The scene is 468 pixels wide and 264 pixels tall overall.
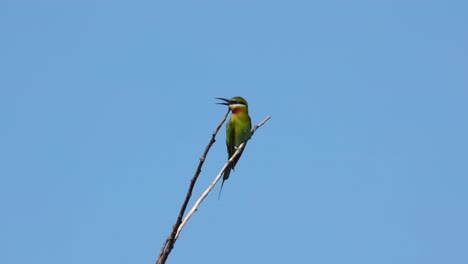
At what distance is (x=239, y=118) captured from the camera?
19.4 feet

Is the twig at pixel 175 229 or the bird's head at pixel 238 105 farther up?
the bird's head at pixel 238 105

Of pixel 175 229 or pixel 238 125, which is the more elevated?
pixel 238 125

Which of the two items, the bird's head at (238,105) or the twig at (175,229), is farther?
the bird's head at (238,105)

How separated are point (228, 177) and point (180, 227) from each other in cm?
342

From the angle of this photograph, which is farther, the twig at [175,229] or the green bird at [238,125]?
the green bird at [238,125]

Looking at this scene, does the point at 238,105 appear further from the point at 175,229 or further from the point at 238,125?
the point at 175,229

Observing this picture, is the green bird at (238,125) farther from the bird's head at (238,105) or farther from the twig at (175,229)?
the twig at (175,229)

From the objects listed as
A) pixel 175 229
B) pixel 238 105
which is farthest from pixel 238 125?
pixel 175 229

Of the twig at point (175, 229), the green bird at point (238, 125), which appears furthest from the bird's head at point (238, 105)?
the twig at point (175, 229)

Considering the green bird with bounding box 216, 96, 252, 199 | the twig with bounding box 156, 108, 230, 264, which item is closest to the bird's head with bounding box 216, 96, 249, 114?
the green bird with bounding box 216, 96, 252, 199

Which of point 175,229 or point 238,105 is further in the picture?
point 238,105

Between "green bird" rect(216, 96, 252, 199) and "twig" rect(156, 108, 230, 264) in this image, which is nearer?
"twig" rect(156, 108, 230, 264)

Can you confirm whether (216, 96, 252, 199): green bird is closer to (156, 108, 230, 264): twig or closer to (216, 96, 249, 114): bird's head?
(216, 96, 249, 114): bird's head

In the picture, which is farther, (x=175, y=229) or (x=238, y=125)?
(x=238, y=125)
